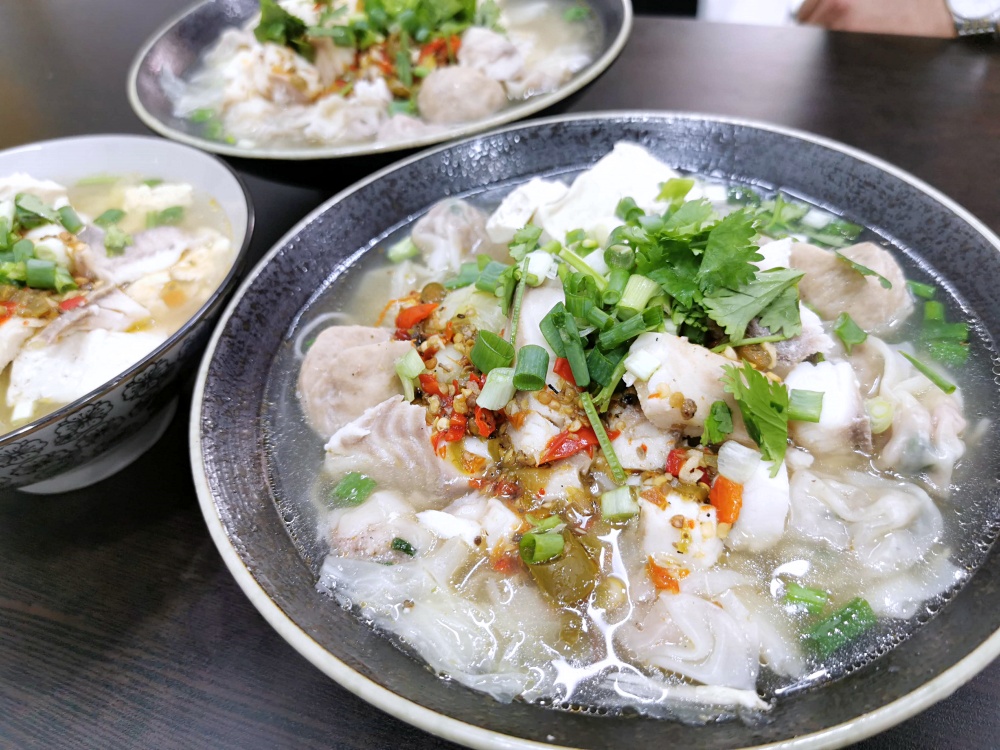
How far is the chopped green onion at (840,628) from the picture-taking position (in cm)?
135

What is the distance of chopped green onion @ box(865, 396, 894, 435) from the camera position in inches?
64.5

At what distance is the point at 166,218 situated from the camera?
2.57m

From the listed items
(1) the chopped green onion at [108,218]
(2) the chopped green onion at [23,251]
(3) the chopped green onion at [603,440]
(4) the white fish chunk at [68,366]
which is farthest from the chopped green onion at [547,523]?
(1) the chopped green onion at [108,218]

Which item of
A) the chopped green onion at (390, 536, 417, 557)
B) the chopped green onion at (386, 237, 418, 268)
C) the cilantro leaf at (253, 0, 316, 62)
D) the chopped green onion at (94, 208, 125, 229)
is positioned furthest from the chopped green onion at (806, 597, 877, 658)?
the cilantro leaf at (253, 0, 316, 62)

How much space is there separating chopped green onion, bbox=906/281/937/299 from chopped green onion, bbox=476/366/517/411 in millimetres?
1231

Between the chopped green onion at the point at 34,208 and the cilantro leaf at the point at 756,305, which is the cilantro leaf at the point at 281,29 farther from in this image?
the cilantro leaf at the point at 756,305

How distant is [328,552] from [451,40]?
2.71 metres

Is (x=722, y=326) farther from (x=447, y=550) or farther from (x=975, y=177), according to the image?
(x=975, y=177)

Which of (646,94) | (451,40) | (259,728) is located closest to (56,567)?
(259,728)

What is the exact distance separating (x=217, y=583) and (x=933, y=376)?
202cm

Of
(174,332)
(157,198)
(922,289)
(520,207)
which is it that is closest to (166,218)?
(157,198)

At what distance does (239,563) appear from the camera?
1397 mm

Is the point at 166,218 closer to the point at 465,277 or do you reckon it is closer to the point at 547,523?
the point at 465,277

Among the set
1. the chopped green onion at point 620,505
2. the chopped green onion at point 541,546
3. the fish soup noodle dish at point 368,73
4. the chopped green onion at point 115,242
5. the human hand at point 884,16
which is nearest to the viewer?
the chopped green onion at point 541,546
